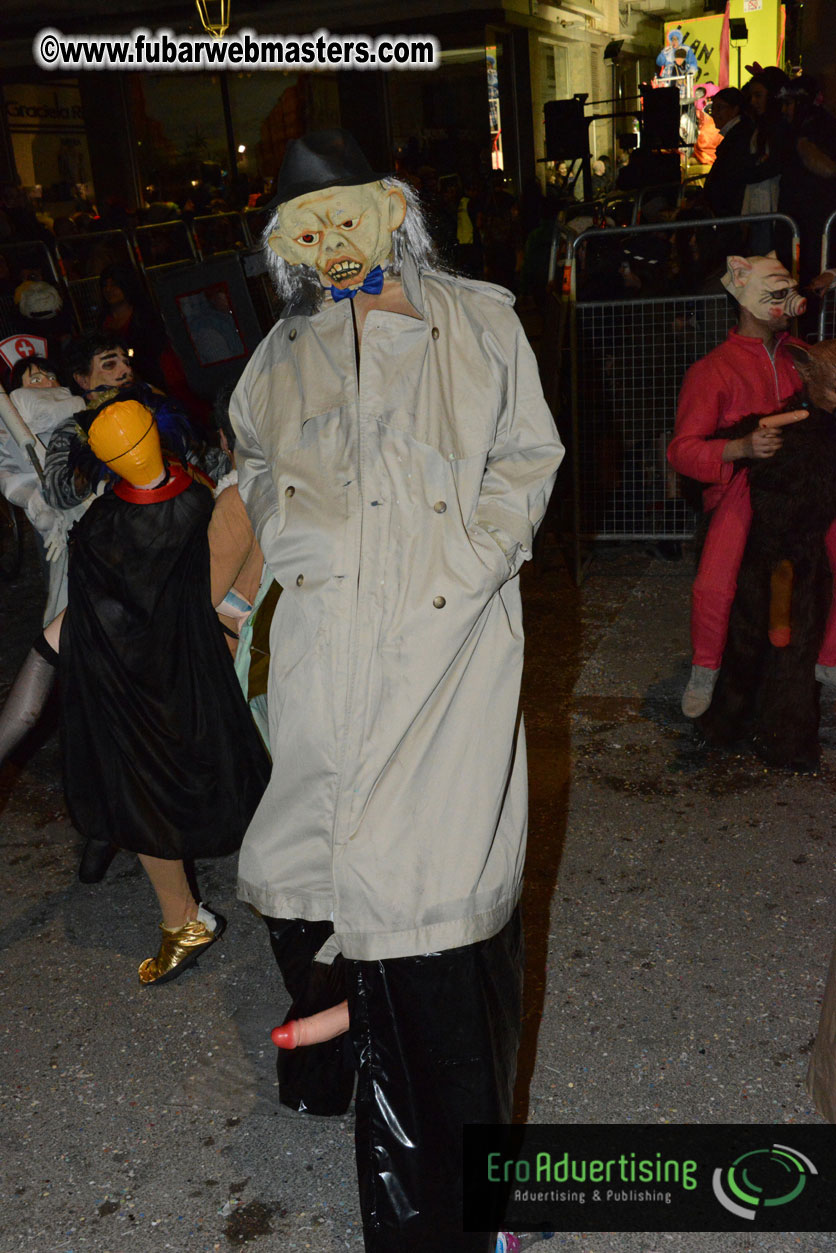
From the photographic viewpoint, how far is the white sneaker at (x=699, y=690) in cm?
473

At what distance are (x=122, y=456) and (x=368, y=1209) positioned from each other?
1.92 m

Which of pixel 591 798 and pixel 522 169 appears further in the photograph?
pixel 522 169

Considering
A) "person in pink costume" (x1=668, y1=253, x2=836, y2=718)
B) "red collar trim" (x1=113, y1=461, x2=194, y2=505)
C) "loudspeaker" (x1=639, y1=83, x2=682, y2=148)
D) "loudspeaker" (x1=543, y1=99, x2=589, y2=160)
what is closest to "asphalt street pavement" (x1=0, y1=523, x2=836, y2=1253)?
"person in pink costume" (x1=668, y1=253, x2=836, y2=718)

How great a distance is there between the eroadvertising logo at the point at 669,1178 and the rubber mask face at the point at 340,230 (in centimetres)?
181

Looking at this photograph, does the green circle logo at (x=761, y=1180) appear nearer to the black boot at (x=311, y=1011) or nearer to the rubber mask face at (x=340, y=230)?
the black boot at (x=311, y=1011)

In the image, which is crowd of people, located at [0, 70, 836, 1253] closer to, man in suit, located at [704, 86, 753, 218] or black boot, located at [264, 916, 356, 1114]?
black boot, located at [264, 916, 356, 1114]

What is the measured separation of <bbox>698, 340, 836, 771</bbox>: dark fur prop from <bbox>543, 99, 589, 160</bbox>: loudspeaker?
9.95 metres

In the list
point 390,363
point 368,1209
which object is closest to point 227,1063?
point 368,1209

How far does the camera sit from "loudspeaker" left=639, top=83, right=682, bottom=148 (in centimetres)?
1272

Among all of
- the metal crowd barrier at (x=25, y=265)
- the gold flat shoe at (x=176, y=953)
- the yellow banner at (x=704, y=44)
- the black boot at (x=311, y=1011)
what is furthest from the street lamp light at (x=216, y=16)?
the black boot at (x=311, y=1011)

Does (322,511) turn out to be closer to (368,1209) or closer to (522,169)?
(368,1209)

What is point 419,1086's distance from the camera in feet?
7.22

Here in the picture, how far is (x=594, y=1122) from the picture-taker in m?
2.84

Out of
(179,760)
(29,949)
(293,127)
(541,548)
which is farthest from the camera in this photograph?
(293,127)
